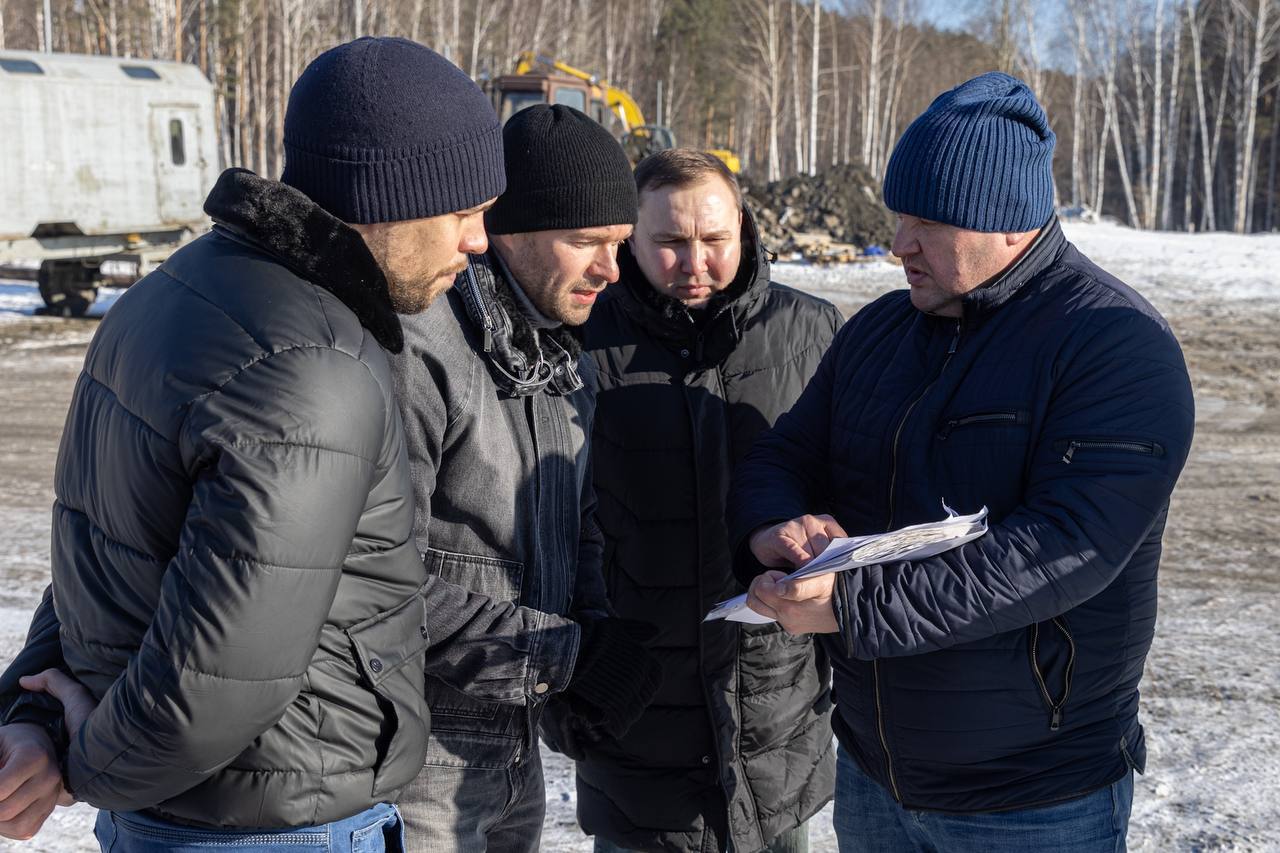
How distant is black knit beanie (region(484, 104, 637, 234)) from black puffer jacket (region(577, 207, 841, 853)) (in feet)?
1.54

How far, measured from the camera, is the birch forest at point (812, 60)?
2712 centimetres

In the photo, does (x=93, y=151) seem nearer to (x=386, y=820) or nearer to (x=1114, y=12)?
(x=386, y=820)

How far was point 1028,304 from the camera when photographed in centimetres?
191

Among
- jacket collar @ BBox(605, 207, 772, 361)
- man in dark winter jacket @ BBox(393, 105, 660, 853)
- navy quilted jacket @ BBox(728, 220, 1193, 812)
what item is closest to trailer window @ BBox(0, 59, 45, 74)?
jacket collar @ BBox(605, 207, 772, 361)

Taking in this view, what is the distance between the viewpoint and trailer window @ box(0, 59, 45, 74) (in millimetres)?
13039

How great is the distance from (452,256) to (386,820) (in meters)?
0.80

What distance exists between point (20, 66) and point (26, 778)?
14.2m

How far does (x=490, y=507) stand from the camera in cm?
191

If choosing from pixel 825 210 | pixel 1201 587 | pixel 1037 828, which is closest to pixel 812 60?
pixel 825 210

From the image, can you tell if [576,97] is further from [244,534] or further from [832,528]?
[244,534]

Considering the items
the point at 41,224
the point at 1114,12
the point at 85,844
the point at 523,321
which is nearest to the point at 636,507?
the point at 523,321

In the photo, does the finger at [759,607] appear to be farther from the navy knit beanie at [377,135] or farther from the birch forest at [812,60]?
the birch forest at [812,60]

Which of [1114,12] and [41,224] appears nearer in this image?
[41,224]

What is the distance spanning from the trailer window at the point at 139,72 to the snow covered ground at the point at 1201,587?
3.62 meters
